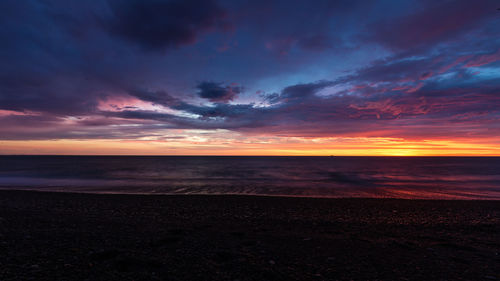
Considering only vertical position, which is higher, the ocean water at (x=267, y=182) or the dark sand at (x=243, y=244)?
the dark sand at (x=243, y=244)

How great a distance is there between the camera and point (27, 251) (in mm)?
7016

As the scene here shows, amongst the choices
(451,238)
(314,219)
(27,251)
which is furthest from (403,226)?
(27,251)

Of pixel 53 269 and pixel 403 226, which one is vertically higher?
pixel 53 269

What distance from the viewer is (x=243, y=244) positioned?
8383 millimetres

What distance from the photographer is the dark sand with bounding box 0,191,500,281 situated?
20.0ft

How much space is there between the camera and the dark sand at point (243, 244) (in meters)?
6.11

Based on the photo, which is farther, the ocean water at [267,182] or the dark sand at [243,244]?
the ocean water at [267,182]

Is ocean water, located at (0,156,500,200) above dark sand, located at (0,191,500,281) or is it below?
below

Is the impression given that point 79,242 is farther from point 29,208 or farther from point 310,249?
point 29,208

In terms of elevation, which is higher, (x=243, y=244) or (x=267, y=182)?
(x=243, y=244)

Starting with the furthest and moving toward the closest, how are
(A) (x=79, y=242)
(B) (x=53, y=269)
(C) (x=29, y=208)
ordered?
1. (C) (x=29, y=208)
2. (A) (x=79, y=242)
3. (B) (x=53, y=269)

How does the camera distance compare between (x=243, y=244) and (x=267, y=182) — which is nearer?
(x=243, y=244)

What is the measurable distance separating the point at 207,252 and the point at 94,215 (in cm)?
872

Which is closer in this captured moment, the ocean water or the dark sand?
the dark sand
